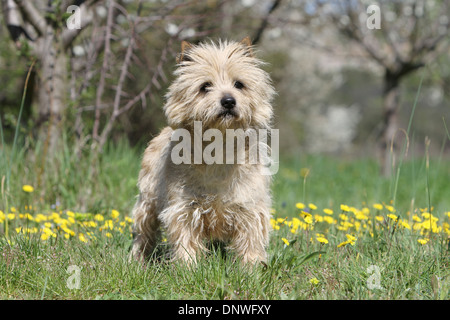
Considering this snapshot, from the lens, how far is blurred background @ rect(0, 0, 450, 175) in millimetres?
5406

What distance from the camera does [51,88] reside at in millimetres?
5332

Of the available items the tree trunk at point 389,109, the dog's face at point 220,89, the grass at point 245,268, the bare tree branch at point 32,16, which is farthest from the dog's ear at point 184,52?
the tree trunk at point 389,109

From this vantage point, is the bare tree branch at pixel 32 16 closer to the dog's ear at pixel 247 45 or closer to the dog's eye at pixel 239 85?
the dog's ear at pixel 247 45

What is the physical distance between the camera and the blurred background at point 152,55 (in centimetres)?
541

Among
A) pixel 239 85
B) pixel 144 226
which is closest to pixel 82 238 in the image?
pixel 144 226

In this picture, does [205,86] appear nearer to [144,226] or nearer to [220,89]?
[220,89]

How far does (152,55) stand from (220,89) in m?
7.42

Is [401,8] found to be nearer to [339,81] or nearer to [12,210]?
[12,210]

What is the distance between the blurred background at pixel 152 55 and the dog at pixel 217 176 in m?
0.40

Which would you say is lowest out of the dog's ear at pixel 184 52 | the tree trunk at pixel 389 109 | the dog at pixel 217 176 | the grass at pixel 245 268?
the grass at pixel 245 268

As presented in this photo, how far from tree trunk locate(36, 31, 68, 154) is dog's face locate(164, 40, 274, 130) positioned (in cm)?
242

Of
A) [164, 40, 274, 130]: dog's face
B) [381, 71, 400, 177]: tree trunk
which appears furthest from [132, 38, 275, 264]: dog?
[381, 71, 400, 177]: tree trunk

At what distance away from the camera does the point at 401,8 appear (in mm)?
9695
